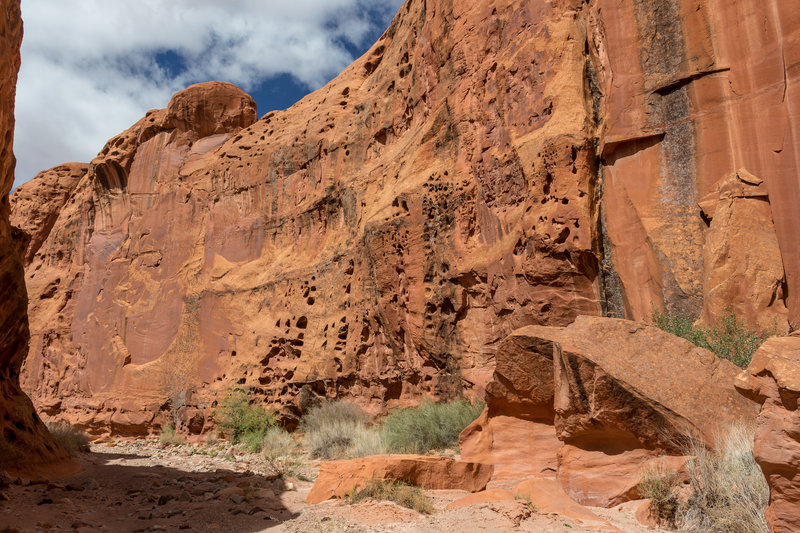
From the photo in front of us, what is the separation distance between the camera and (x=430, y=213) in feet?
41.1

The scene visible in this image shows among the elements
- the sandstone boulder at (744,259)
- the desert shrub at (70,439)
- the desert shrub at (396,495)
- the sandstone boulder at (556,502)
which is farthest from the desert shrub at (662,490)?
the desert shrub at (70,439)

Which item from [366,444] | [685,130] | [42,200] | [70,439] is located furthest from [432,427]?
[42,200]

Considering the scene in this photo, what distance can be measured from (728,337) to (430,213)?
21.3 feet

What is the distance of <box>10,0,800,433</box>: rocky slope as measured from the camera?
8398mm

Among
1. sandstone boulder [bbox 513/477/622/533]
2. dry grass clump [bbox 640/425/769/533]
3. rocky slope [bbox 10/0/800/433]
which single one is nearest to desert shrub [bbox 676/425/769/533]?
dry grass clump [bbox 640/425/769/533]

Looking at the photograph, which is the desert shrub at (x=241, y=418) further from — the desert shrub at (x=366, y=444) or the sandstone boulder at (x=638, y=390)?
the sandstone boulder at (x=638, y=390)

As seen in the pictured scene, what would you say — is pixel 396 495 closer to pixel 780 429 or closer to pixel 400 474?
pixel 400 474

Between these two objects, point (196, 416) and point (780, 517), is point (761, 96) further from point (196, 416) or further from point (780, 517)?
point (196, 416)

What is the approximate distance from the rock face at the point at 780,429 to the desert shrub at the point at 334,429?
804 cm

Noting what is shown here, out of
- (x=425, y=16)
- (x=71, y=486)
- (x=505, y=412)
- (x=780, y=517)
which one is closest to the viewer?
(x=780, y=517)

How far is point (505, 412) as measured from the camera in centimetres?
780

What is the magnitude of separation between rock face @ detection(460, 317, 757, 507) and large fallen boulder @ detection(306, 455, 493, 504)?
0.30m

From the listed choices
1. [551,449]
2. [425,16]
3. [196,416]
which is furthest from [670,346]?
[196,416]

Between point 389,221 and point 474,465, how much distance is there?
7193 mm
